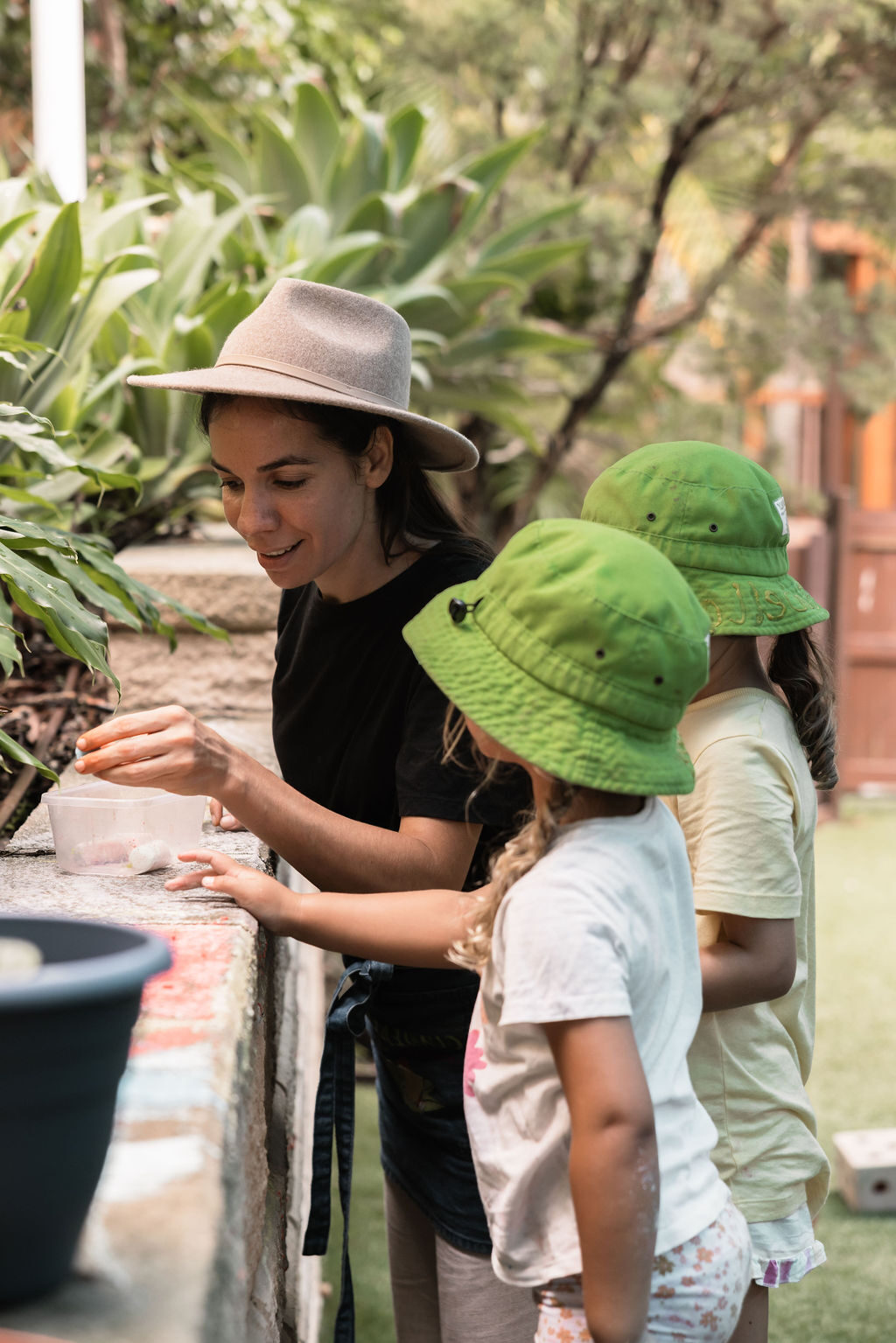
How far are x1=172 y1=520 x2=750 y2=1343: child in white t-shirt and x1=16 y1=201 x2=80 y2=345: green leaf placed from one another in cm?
173

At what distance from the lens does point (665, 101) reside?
6062 millimetres

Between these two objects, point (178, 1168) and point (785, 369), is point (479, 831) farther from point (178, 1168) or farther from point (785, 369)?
point (785, 369)

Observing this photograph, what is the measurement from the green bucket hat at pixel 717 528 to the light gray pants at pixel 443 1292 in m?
0.96

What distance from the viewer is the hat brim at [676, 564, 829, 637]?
60.7 inches

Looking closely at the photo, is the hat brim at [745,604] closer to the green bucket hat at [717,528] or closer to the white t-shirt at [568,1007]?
the green bucket hat at [717,528]

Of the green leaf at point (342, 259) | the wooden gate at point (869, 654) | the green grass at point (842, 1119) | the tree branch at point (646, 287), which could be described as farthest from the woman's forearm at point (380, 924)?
the wooden gate at point (869, 654)

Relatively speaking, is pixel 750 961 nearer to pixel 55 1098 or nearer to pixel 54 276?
pixel 55 1098

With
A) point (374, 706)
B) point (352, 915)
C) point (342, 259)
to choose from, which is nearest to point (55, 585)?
point (374, 706)

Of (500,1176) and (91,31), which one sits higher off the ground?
(91,31)

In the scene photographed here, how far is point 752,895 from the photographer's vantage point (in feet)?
4.86

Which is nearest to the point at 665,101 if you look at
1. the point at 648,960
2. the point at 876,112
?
the point at 876,112

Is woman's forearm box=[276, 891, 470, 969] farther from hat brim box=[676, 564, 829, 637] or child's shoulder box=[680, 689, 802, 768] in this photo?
hat brim box=[676, 564, 829, 637]

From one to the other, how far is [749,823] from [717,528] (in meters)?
0.36

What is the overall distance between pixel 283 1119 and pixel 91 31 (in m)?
6.76
